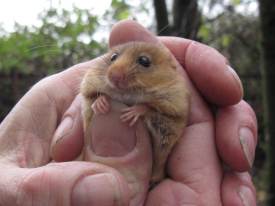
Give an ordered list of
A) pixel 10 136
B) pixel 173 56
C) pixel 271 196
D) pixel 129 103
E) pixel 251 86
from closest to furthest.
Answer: pixel 129 103, pixel 10 136, pixel 173 56, pixel 271 196, pixel 251 86

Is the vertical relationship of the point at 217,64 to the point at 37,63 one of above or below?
above

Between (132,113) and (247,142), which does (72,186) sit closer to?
(132,113)

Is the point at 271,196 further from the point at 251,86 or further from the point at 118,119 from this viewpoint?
the point at 251,86

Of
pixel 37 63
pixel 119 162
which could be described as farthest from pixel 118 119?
pixel 37 63

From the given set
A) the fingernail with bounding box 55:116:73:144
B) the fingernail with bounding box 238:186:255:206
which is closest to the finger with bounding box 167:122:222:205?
the fingernail with bounding box 238:186:255:206

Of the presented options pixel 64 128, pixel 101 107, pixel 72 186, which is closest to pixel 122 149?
pixel 101 107

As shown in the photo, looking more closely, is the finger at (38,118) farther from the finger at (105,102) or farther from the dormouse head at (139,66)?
the finger at (105,102)
